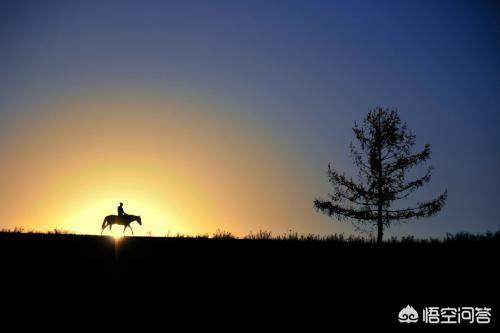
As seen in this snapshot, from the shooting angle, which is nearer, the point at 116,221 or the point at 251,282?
the point at 251,282

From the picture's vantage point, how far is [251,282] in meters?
12.2

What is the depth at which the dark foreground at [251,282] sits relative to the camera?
1016 cm

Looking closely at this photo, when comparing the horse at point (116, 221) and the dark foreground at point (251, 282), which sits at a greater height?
the horse at point (116, 221)

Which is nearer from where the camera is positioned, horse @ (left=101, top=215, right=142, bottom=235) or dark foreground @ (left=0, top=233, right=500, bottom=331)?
dark foreground @ (left=0, top=233, right=500, bottom=331)

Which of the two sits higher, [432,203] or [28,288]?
[432,203]

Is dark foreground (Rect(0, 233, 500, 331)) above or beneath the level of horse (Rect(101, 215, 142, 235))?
beneath

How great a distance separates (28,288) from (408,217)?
30168mm

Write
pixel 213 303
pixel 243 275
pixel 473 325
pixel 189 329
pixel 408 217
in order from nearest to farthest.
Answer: pixel 189 329, pixel 473 325, pixel 213 303, pixel 243 275, pixel 408 217

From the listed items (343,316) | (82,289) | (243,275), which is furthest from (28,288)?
(343,316)

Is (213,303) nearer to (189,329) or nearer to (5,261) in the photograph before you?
(189,329)

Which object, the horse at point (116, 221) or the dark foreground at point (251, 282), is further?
the horse at point (116, 221)

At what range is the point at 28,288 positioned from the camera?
10945 mm

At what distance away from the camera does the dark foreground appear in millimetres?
10164

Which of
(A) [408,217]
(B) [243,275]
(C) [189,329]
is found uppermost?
(A) [408,217]
